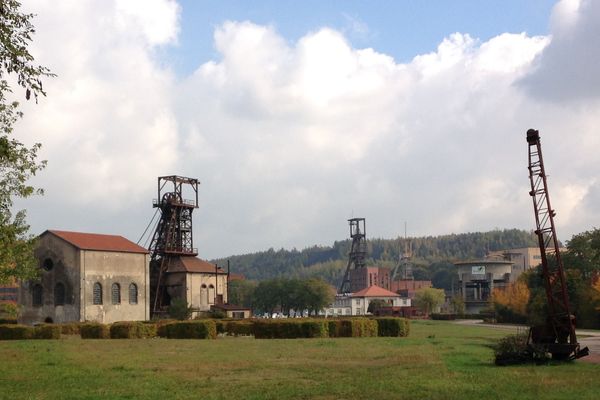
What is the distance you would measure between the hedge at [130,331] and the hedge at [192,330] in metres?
1.41

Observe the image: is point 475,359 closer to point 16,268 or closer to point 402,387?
point 402,387

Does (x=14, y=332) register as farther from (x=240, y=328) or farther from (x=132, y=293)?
(x=132, y=293)

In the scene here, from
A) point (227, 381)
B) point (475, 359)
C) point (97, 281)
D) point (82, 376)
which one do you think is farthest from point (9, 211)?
point (97, 281)

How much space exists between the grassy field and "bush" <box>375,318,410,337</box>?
17.6 metres

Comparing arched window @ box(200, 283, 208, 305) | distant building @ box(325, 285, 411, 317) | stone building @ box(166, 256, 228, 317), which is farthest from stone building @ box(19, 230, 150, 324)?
distant building @ box(325, 285, 411, 317)

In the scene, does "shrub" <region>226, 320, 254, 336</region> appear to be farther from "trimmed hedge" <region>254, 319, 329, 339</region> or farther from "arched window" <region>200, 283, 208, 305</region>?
"arched window" <region>200, 283, 208, 305</region>

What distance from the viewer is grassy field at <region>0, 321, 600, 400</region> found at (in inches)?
757

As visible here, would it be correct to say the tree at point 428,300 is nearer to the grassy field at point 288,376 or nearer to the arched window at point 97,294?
the arched window at point 97,294

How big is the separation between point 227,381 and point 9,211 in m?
19.1

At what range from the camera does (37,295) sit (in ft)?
264

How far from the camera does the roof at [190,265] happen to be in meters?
96.0

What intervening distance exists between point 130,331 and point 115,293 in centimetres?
3068

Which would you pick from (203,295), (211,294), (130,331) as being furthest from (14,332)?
(211,294)

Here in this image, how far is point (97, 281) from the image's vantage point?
3130 inches
